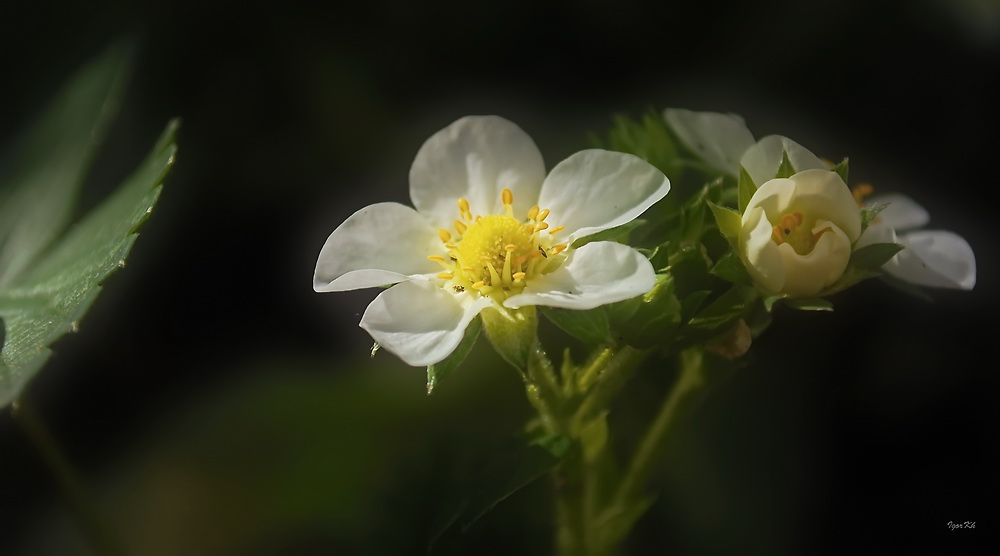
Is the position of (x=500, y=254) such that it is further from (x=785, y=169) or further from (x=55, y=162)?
(x=55, y=162)

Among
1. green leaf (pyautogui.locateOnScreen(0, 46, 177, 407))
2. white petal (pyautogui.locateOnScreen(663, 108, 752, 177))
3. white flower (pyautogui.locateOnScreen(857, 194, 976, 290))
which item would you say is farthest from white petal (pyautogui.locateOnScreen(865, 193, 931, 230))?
green leaf (pyautogui.locateOnScreen(0, 46, 177, 407))

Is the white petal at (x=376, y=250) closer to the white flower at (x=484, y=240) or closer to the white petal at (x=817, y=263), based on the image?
the white flower at (x=484, y=240)

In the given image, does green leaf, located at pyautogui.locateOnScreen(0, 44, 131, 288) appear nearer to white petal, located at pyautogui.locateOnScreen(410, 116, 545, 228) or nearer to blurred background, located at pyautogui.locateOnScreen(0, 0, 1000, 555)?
blurred background, located at pyautogui.locateOnScreen(0, 0, 1000, 555)

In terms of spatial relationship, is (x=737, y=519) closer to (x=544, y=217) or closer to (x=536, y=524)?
(x=536, y=524)

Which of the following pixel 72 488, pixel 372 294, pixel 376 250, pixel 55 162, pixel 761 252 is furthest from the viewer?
pixel 372 294

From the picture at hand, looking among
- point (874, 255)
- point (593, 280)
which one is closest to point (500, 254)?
point (593, 280)

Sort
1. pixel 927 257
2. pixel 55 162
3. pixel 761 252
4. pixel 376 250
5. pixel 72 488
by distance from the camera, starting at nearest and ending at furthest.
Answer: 1. pixel 761 252
2. pixel 376 250
3. pixel 927 257
4. pixel 72 488
5. pixel 55 162

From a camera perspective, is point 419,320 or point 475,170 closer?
point 419,320
